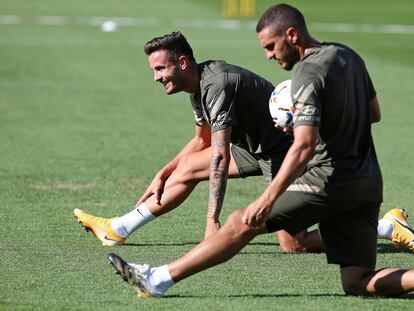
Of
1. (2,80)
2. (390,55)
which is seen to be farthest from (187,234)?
(390,55)

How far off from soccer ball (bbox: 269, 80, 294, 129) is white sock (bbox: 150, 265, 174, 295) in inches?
54.9

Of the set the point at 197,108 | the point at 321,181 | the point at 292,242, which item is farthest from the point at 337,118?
the point at 292,242

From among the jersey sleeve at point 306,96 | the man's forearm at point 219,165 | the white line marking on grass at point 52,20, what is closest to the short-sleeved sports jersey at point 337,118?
the jersey sleeve at point 306,96

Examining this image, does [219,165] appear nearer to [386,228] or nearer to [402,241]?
[386,228]

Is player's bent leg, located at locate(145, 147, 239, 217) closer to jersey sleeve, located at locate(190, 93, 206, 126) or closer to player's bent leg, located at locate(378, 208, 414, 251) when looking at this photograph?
jersey sleeve, located at locate(190, 93, 206, 126)

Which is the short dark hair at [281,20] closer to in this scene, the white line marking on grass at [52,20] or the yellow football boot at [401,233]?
the yellow football boot at [401,233]

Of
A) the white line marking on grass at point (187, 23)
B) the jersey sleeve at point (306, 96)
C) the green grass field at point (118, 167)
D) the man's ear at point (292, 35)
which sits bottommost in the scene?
the white line marking on grass at point (187, 23)

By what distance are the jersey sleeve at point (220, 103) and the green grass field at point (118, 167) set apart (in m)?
1.22

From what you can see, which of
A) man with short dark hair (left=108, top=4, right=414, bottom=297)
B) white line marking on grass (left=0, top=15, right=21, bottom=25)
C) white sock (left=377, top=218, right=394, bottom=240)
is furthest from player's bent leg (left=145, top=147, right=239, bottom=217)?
white line marking on grass (left=0, top=15, right=21, bottom=25)

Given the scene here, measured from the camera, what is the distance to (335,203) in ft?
25.5

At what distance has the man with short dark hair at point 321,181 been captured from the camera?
24.1ft

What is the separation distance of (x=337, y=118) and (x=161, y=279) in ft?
5.46

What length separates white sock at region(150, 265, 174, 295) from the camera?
784 cm

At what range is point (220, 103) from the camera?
9.03 metres
